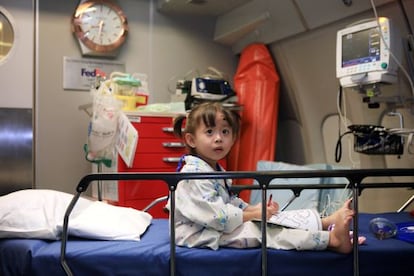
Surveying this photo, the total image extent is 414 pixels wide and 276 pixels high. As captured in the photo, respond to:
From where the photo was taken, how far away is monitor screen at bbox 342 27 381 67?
2352 mm

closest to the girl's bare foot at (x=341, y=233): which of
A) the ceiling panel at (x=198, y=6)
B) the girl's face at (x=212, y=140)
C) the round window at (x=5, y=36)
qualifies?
the girl's face at (x=212, y=140)

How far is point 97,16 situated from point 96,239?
2.39 m

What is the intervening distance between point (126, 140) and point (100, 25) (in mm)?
1238

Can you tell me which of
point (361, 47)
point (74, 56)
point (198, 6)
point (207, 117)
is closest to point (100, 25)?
point (74, 56)

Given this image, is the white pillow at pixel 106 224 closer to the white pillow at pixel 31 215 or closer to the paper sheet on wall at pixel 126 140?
the white pillow at pixel 31 215

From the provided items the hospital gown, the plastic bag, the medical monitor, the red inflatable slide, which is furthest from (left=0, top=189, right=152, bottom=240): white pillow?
the red inflatable slide

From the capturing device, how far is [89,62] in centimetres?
366

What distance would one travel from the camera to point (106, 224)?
5.60 feet

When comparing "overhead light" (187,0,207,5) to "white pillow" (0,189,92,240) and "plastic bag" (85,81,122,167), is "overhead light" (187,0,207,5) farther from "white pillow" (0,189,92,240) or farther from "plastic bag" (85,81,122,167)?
"white pillow" (0,189,92,240)

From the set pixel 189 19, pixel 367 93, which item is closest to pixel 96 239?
pixel 367 93

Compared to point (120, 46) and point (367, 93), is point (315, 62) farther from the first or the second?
point (120, 46)

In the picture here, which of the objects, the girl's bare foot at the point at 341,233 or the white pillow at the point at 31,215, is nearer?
the girl's bare foot at the point at 341,233

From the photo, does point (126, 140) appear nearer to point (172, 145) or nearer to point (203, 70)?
point (172, 145)

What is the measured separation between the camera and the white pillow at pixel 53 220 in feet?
5.44
